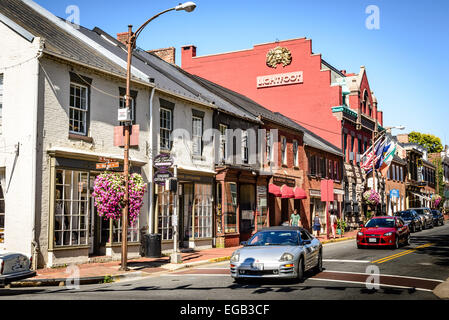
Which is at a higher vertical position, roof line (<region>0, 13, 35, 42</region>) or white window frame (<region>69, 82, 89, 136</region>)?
roof line (<region>0, 13, 35, 42</region>)

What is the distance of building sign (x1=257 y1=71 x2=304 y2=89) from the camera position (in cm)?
4372

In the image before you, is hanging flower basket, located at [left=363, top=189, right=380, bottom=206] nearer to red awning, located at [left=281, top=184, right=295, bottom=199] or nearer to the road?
red awning, located at [left=281, top=184, right=295, bottom=199]

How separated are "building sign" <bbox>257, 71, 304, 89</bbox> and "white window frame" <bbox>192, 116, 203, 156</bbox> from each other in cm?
2148

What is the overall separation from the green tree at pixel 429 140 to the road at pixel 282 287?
7832 centimetres

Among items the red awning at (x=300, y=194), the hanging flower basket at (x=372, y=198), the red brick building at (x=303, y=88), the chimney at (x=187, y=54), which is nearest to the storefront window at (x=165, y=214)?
the red awning at (x=300, y=194)

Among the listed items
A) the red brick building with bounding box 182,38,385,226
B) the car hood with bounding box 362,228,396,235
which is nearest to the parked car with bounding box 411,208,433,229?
the red brick building with bounding box 182,38,385,226

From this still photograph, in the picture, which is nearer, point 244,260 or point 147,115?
point 244,260

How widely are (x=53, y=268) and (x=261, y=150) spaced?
16.3m

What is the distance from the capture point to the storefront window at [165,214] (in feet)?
68.9

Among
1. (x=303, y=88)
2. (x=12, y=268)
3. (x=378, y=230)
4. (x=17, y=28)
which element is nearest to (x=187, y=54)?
(x=303, y=88)

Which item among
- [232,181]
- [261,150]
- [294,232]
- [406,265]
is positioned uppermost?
[261,150]

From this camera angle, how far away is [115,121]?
62.9 ft
